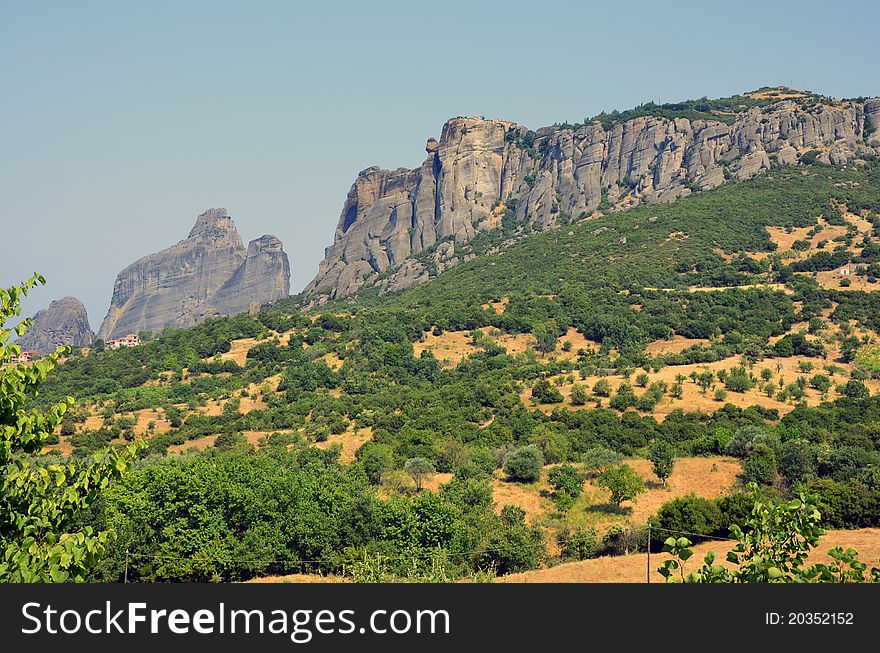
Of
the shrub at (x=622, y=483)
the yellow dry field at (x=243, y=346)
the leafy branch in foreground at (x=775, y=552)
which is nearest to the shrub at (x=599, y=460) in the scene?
the shrub at (x=622, y=483)

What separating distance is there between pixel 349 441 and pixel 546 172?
109458 millimetres

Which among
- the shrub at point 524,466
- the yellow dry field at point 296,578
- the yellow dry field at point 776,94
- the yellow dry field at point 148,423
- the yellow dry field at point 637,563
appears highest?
the yellow dry field at point 776,94

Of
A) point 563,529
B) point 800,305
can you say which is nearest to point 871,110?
point 800,305

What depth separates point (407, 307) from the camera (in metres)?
112

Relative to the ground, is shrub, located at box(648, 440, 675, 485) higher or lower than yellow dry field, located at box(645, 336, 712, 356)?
lower

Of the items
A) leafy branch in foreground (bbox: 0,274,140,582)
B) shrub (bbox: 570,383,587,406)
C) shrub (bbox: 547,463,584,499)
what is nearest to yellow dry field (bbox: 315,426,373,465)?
shrub (bbox: 547,463,584,499)

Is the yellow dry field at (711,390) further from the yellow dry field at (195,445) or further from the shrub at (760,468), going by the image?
the yellow dry field at (195,445)

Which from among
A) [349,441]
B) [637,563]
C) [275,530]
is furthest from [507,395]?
[637,563]

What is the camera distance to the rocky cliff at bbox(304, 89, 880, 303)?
141875 mm

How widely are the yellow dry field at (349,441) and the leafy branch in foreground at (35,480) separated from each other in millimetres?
49075

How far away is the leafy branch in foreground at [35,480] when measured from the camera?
944cm

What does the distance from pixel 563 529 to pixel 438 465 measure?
620 inches

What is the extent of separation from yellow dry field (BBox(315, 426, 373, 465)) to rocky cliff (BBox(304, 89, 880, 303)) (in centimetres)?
8155

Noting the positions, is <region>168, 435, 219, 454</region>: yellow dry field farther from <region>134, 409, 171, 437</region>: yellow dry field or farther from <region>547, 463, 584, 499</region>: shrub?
<region>547, 463, 584, 499</region>: shrub
